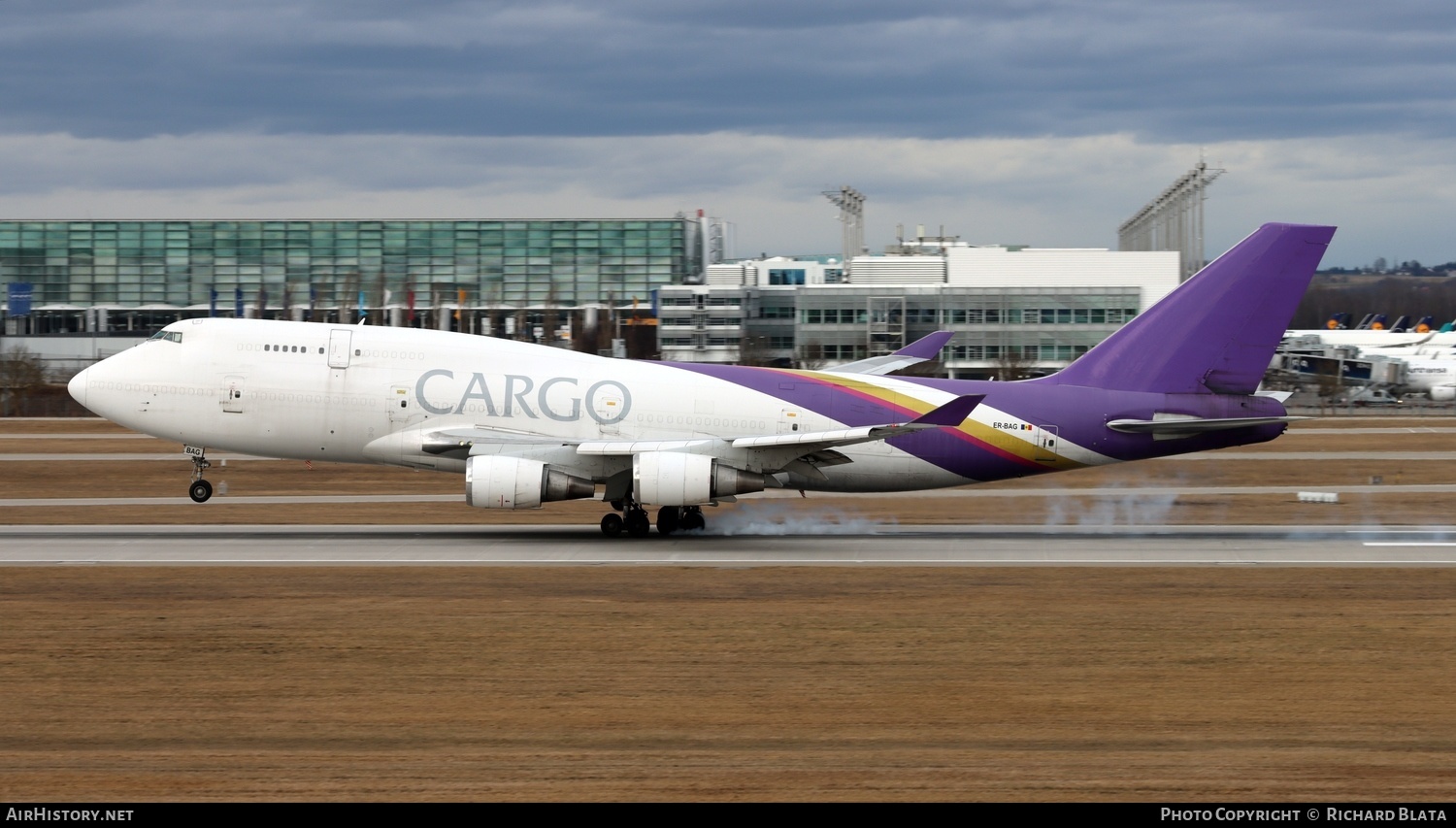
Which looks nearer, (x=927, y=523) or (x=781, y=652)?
(x=781, y=652)

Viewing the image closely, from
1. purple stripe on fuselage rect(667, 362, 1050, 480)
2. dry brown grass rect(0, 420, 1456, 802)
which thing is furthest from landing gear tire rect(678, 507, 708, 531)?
dry brown grass rect(0, 420, 1456, 802)

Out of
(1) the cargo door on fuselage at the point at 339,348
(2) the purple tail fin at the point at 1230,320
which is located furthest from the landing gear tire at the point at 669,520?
(2) the purple tail fin at the point at 1230,320

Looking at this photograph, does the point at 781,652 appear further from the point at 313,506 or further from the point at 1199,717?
the point at 313,506

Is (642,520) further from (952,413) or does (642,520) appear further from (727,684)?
(727,684)

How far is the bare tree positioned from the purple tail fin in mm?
62372

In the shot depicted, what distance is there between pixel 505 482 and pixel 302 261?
11510 cm

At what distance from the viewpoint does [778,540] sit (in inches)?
1294

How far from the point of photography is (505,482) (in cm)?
3030

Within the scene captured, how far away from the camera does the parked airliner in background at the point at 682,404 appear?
32.1 meters

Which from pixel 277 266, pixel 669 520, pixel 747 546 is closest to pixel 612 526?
pixel 669 520

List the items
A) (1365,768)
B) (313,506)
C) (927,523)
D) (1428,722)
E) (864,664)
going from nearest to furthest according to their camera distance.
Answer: (1365,768) < (1428,722) < (864,664) < (927,523) < (313,506)

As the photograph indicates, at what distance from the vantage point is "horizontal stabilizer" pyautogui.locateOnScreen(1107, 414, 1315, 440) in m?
32.3

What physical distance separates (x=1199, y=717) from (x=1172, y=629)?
5.30 m
